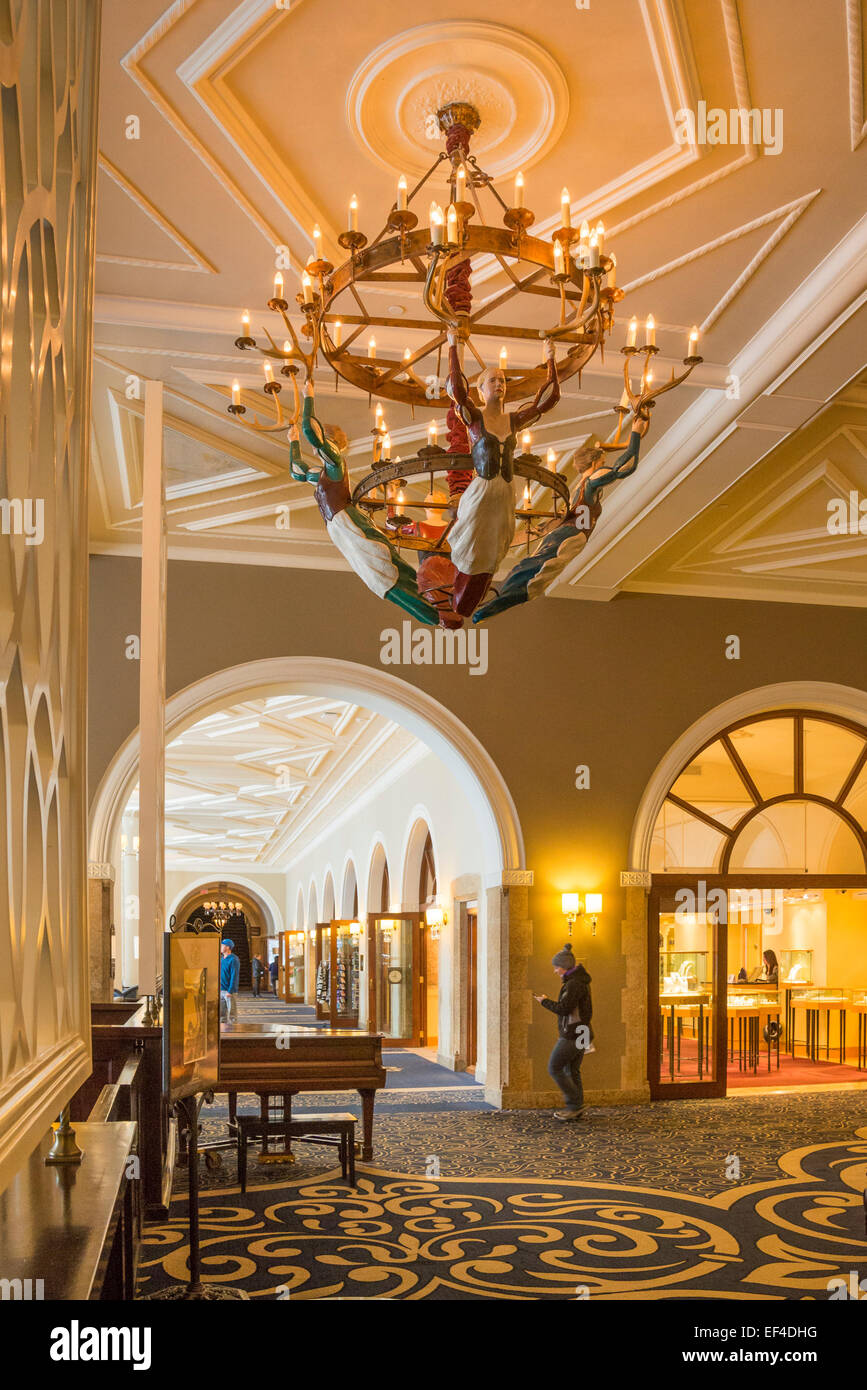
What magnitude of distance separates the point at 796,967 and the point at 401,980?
6063mm

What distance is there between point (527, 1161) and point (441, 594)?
5404 mm

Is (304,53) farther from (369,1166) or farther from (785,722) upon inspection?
(785,722)

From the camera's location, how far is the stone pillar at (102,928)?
10.2 metres

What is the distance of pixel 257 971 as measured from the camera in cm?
4547

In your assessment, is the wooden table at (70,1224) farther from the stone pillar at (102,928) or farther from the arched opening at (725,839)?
the arched opening at (725,839)

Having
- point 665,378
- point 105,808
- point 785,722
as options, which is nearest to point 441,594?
point 665,378

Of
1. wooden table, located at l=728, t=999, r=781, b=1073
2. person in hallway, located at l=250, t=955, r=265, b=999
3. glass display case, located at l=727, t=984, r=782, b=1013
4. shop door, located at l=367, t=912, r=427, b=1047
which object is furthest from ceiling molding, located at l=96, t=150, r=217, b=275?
person in hallway, located at l=250, t=955, r=265, b=999

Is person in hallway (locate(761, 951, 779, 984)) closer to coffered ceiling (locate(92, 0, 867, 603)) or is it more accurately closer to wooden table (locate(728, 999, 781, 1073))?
wooden table (locate(728, 999, 781, 1073))

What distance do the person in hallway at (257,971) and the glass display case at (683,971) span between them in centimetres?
3304

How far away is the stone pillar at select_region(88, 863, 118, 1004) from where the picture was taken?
10.2 metres

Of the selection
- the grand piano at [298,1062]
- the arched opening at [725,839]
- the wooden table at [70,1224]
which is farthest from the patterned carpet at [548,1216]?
the wooden table at [70,1224]

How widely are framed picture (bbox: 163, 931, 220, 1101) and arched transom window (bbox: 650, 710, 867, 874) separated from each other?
752 cm

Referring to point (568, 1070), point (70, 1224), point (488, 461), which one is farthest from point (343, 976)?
point (70, 1224)

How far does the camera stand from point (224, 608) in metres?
11.1
